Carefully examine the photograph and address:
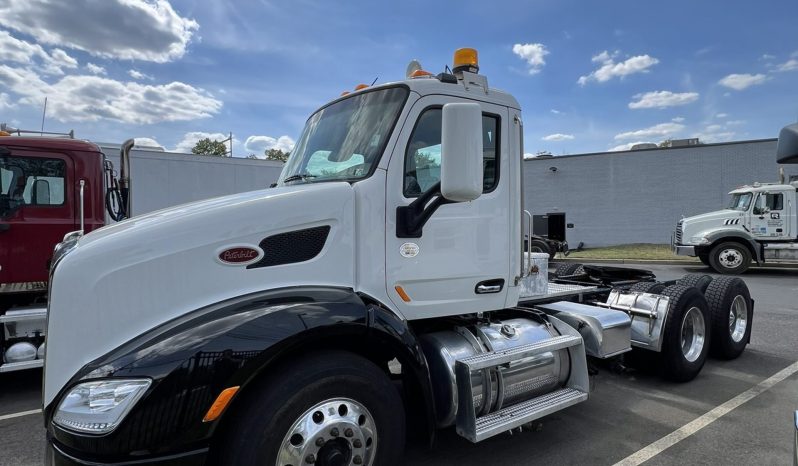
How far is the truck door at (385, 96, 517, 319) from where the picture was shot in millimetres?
3104

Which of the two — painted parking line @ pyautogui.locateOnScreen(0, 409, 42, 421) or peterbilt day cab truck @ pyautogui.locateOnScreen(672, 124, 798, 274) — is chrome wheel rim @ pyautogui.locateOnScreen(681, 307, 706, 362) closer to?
painted parking line @ pyautogui.locateOnScreen(0, 409, 42, 421)

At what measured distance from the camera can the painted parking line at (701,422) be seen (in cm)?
350

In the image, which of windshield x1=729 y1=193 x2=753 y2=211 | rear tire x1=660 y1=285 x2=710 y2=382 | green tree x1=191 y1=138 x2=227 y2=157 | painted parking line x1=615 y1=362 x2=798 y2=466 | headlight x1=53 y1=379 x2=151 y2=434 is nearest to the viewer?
headlight x1=53 y1=379 x2=151 y2=434

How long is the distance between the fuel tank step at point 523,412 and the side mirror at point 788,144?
83.6 inches

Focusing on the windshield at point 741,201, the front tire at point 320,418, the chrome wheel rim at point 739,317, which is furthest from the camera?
the windshield at point 741,201

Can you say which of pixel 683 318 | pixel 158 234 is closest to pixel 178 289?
pixel 158 234

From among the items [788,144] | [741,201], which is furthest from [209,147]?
[788,144]

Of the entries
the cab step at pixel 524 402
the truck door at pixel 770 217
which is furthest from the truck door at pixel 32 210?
the truck door at pixel 770 217

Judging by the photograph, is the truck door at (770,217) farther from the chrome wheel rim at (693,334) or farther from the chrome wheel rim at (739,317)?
the chrome wheel rim at (693,334)

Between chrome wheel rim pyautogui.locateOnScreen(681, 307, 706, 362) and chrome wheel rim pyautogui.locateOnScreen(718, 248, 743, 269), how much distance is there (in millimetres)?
11968

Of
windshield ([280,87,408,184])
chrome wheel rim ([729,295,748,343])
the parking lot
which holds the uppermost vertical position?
windshield ([280,87,408,184])

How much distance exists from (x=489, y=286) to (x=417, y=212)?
91cm

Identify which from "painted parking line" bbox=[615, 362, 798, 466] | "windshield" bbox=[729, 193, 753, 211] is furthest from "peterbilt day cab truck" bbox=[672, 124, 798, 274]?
"painted parking line" bbox=[615, 362, 798, 466]

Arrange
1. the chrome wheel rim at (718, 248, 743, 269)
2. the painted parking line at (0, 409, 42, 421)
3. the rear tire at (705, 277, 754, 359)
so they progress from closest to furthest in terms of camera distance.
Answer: the painted parking line at (0, 409, 42, 421) < the rear tire at (705, 277, 754, 359) < the chrome wheel rim at (718, 248, 743, 269)
